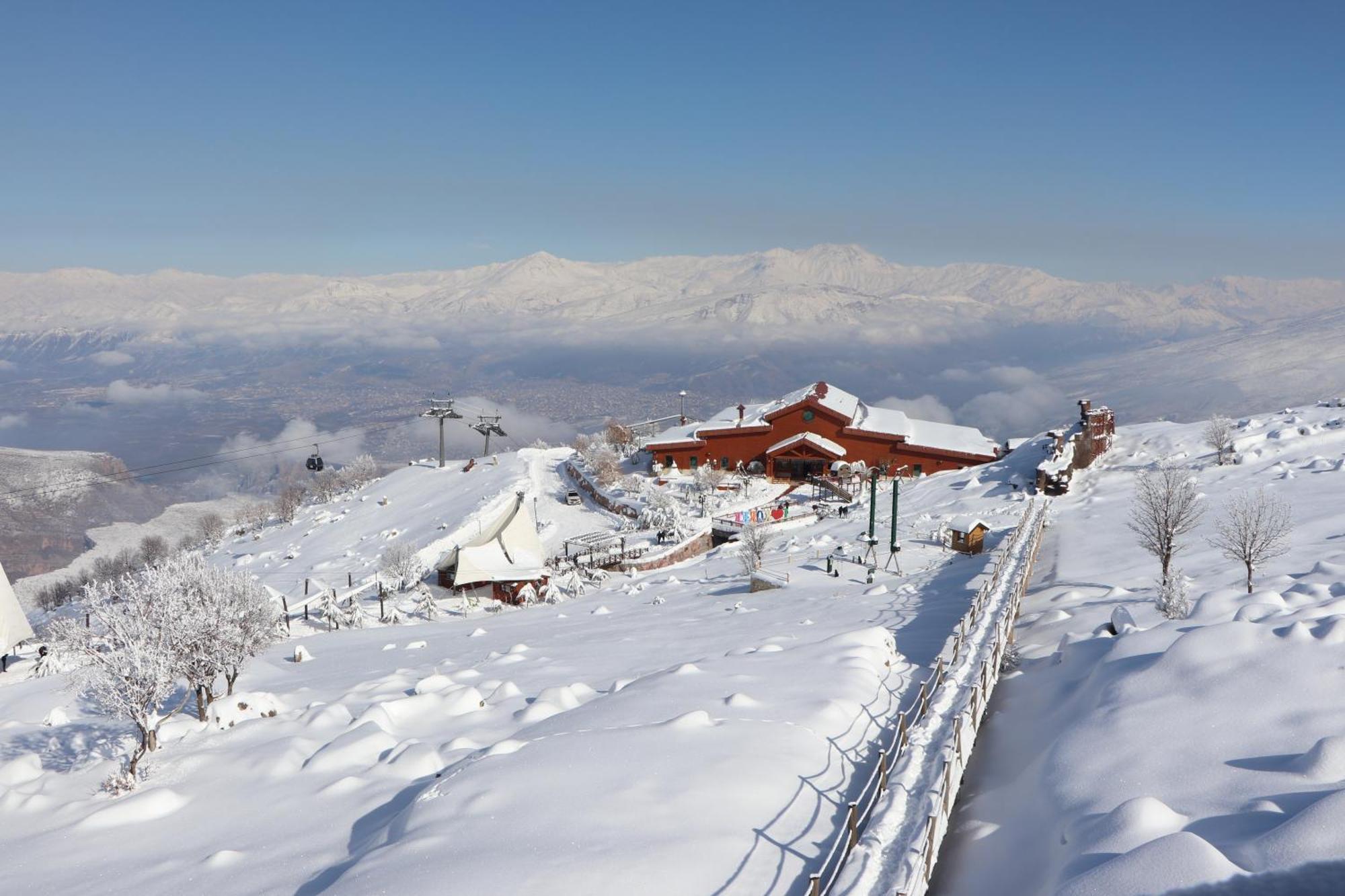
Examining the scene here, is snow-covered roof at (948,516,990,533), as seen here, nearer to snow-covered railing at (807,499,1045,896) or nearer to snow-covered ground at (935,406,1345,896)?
snow-covered ground at (935,406,1345,896)

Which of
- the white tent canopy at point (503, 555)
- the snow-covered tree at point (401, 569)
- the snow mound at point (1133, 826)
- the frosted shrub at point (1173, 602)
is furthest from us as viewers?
the snow-covered tree at point (401, 569)

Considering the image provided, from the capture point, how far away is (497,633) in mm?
32719

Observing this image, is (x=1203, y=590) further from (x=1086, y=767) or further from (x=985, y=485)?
(x=985, y=485)

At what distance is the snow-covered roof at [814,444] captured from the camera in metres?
68.3

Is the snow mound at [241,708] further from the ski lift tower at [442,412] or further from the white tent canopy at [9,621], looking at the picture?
the ski lift tower at [442,412]

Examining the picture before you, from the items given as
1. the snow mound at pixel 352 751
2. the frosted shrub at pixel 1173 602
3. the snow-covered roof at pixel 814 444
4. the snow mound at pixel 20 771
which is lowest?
the snow mound at pixel 20 771

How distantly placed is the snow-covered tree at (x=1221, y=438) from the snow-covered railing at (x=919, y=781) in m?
40.3

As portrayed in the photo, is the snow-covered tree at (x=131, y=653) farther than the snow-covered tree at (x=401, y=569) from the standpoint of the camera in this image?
No

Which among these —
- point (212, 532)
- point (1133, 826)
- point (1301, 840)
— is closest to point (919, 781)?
point (1133, 826)

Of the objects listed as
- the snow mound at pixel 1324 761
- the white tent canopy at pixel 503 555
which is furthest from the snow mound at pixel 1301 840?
the white tent canopy at pixel 503 555

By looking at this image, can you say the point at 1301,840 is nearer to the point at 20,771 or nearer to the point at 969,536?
the point at 20,771

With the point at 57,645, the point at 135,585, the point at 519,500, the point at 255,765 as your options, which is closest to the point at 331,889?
the point at 255,765

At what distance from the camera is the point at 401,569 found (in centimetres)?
4666

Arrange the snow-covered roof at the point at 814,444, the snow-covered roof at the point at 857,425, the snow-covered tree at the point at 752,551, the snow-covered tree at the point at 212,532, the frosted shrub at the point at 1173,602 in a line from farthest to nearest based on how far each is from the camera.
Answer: the snow-covered tree at the point at 212,532, the snow-covered roof at the point at 857,425, the snow-covered roof at the point at 814,444, the snow-covered tree at the point at 752,551, the frosted shrub at the point at 1173,602
